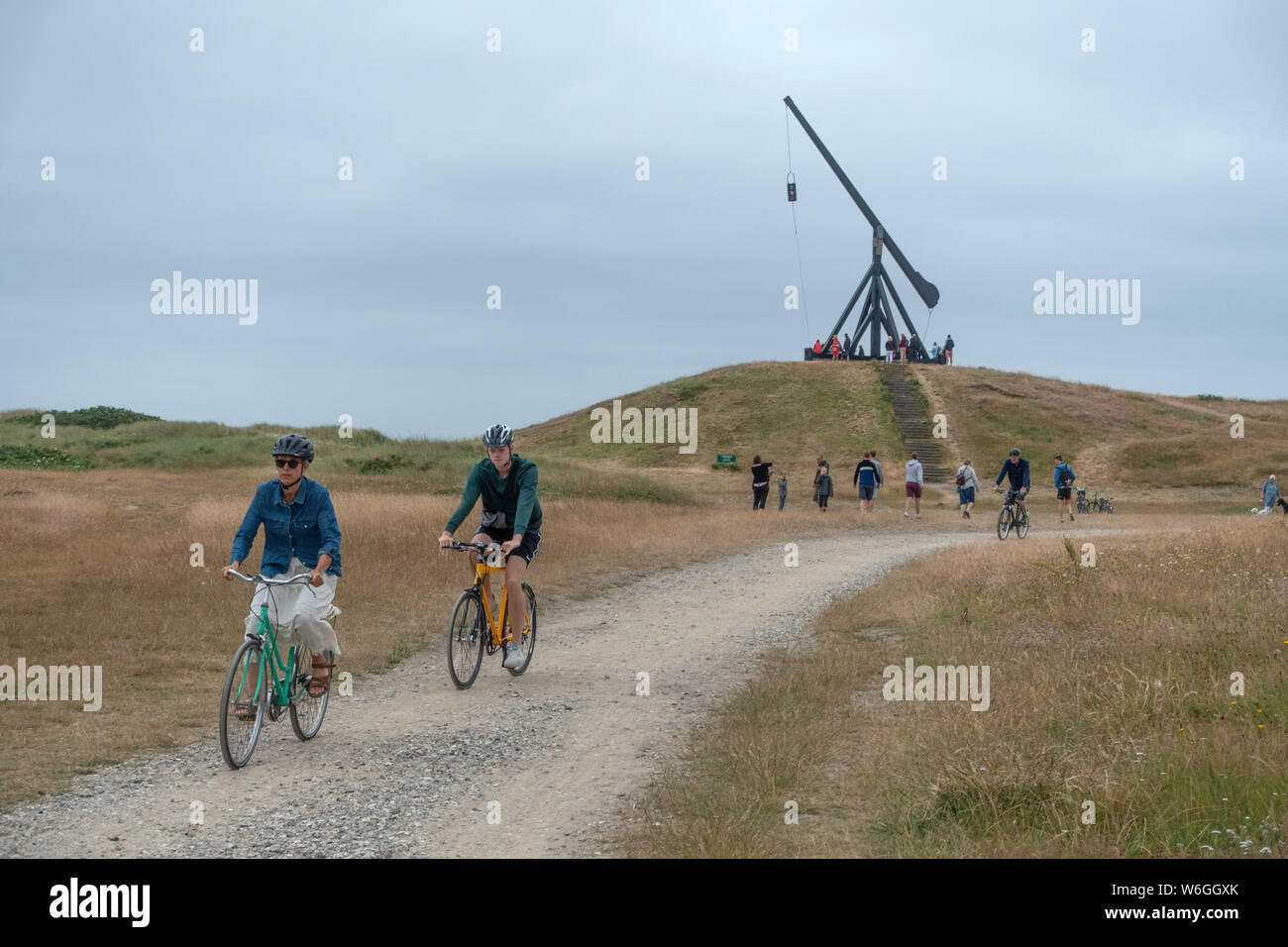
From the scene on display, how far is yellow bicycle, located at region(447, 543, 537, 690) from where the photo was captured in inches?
371

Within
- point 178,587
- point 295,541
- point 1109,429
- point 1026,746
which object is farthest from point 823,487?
point 1109,429

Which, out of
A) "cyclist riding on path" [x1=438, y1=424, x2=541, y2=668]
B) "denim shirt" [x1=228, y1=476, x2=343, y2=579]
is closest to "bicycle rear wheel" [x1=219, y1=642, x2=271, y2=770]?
"denim shirt" [x1=228, y1=476, x2=343, y2=579]

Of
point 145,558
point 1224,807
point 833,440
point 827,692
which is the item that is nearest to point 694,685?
point 827,692

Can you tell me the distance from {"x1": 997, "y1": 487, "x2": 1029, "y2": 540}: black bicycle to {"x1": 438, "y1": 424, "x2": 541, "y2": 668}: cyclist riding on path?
54.4 feet

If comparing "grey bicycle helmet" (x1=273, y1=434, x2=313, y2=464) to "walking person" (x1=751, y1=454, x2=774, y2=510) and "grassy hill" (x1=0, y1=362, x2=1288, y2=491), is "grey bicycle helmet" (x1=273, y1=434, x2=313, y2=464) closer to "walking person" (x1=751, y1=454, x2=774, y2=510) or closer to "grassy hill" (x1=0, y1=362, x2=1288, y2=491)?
"walking person" (x1=751, y1=454, x2=774, y2=510)

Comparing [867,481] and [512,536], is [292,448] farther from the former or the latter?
[867,481]

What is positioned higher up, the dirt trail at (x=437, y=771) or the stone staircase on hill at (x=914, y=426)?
the stone staircase on hill at (x=914, y=426)

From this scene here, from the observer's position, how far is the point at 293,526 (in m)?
7.29

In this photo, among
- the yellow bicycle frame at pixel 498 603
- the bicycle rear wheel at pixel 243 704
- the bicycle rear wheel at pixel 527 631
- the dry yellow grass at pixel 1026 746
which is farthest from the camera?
the bicycle rear wheel at pixel 527 631

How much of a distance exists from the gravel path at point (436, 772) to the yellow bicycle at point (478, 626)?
8.9 inches

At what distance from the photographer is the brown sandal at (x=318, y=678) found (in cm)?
755

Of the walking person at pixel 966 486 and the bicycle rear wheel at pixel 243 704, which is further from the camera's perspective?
the walking person at pixel 966 486

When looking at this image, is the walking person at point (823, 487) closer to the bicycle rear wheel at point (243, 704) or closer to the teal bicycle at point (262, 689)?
the teal bicycle at point (262, 689)

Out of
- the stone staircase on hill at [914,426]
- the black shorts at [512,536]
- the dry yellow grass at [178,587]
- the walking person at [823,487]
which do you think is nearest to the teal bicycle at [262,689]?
the dry yellow grass at [178,587]
